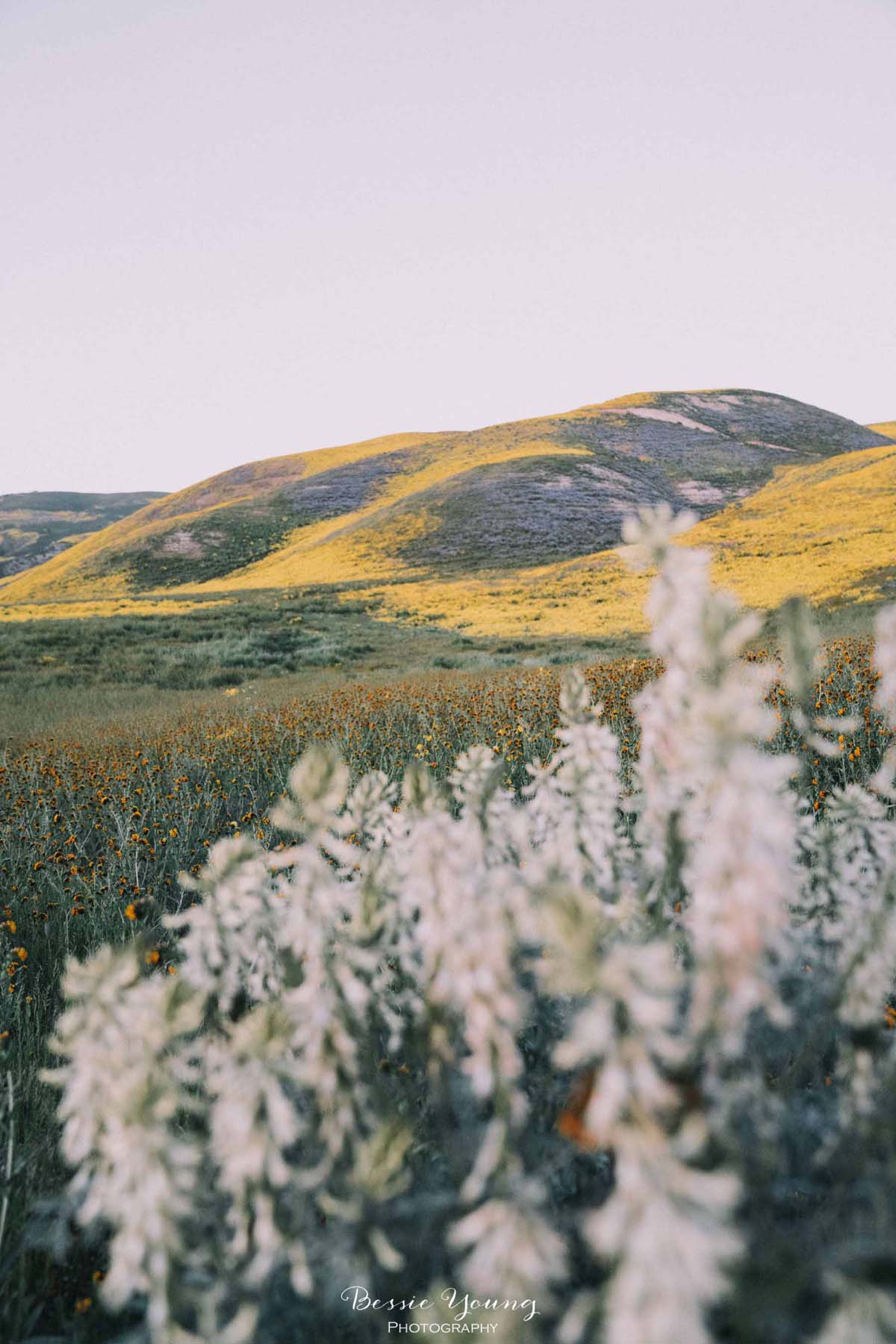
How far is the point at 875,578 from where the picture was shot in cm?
2277

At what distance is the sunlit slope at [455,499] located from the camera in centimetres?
5078

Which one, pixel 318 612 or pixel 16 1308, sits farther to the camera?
pixel 318 612

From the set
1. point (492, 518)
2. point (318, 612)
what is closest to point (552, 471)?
point (492, 518)

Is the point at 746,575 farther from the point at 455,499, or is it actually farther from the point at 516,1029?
the point at 455,499

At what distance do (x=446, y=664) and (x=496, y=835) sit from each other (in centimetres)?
2043

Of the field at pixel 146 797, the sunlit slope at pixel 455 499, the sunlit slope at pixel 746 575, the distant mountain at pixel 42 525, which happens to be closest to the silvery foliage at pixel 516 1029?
the field at pixel 146 797

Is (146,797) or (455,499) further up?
(455,499)

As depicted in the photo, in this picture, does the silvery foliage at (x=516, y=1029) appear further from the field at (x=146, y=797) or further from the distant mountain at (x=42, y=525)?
the distant mountain at (x=42, y=525)

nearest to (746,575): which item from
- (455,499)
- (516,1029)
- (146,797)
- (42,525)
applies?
(146,797)

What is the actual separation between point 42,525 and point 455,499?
14503 cm

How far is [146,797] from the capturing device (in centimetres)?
686

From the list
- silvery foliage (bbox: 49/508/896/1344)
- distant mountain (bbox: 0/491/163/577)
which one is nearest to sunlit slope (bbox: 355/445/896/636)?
silvery foliage (bbox: 49/508/896/1344)

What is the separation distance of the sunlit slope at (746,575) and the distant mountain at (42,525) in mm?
106613

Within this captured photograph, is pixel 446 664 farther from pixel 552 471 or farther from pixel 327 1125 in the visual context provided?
pixel 552 471
